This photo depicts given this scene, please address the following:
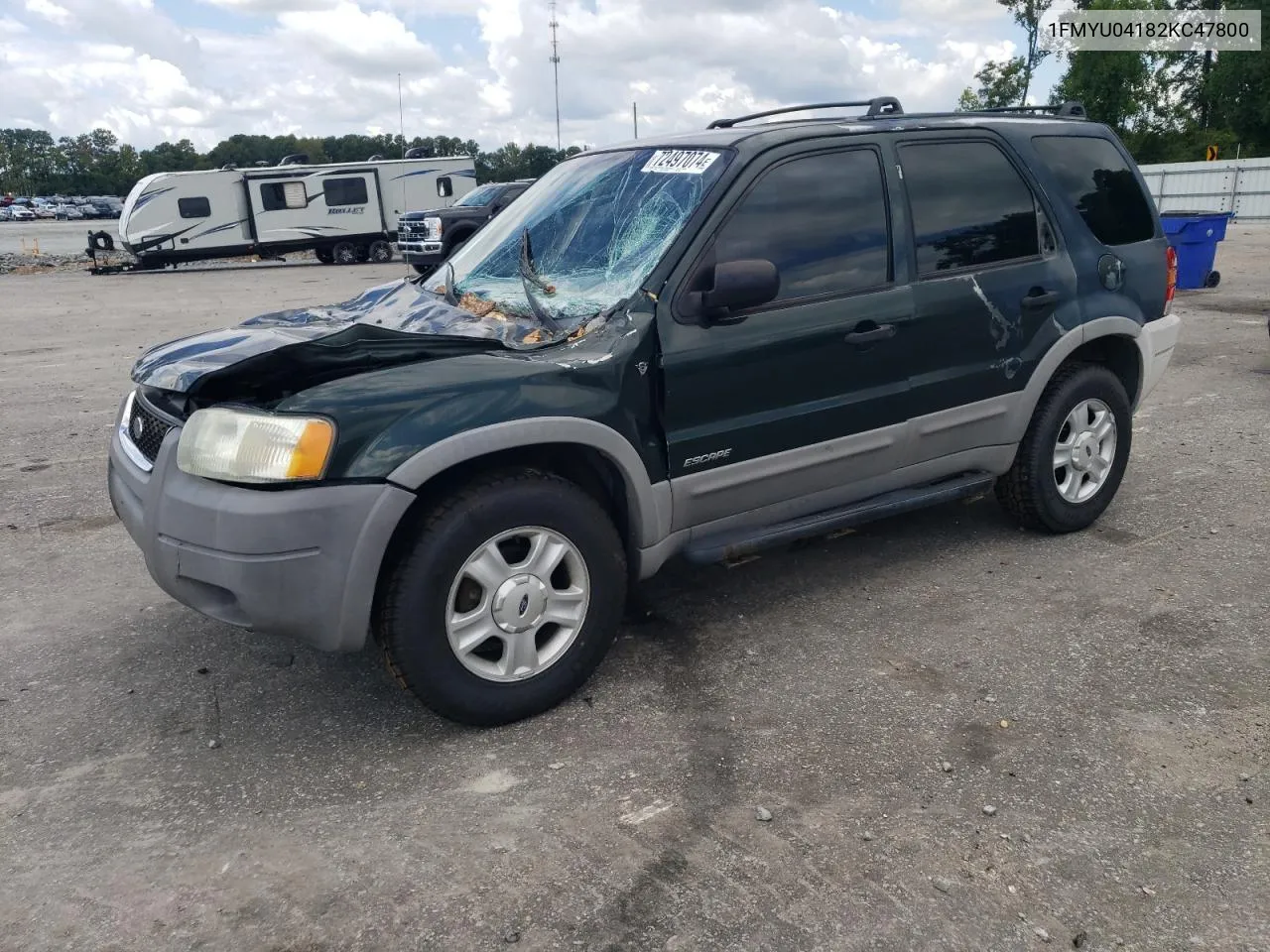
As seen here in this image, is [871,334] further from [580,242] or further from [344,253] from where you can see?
[344,253]

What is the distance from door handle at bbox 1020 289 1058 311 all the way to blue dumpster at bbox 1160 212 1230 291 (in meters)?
10.5

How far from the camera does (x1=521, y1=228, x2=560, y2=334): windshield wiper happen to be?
11.8 feet

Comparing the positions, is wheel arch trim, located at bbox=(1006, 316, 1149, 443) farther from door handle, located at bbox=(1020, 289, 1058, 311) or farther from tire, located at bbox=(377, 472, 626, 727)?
tire, located at bbox=(377, 472, 626, 727)

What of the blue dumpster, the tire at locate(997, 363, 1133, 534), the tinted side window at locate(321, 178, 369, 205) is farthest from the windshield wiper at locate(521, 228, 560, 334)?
the tinted side window at locate(321, 178, 369, 205)

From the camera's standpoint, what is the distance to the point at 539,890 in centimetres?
257

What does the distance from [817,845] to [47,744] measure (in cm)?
241

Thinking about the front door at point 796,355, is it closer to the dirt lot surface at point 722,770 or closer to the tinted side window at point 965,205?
the tinted side window at point 965,205

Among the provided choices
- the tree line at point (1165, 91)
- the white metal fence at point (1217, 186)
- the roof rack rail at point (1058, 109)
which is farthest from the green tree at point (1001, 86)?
the roof rack rail at point (1058, 109)

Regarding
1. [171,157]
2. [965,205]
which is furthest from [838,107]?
[171,157]

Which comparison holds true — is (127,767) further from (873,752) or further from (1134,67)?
(1134,67)

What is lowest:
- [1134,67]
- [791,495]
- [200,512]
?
[791,495]

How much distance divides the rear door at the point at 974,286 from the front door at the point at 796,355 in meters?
0.16

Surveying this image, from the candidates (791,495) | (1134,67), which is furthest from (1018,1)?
(791,495)

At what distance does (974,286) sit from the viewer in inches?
168
